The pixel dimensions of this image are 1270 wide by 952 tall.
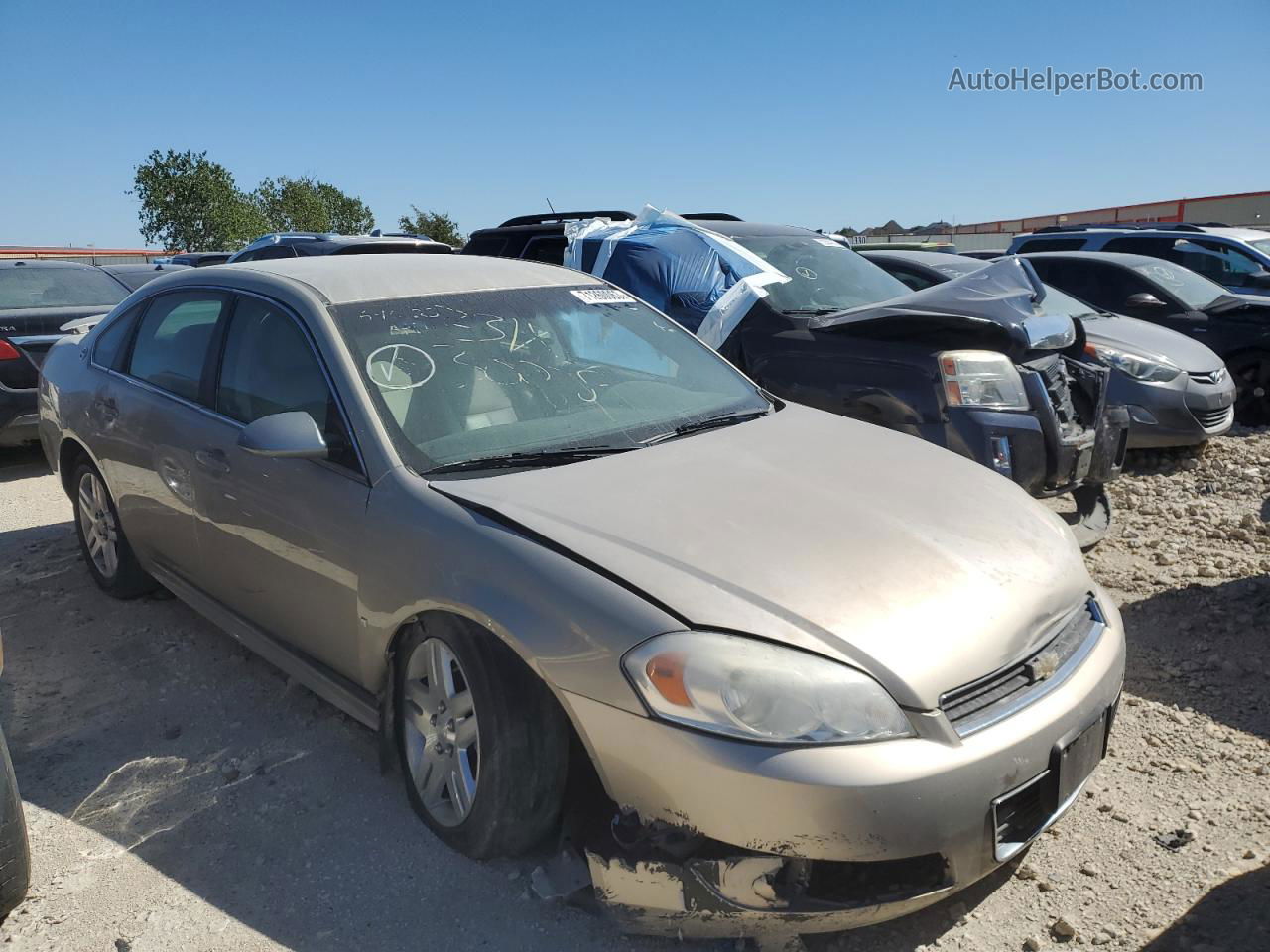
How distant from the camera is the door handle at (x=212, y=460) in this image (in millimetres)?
3424

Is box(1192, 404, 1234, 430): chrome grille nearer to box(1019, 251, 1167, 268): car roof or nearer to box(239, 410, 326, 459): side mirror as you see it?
box(1019, 251, 1167, 268): car roof

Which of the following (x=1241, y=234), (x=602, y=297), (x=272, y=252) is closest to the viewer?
(x=602, y=297)

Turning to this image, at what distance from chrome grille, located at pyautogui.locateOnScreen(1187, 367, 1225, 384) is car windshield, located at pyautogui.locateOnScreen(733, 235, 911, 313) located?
89.1 inches

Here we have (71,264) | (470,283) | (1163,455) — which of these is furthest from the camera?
(71,264)

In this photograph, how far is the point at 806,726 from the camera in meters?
2.08

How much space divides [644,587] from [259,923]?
A: 133cm

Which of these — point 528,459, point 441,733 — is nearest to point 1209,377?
point 528,459

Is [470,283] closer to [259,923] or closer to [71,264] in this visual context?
[259,923]

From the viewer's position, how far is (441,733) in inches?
106

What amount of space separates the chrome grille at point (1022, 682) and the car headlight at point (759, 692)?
0.53 feet

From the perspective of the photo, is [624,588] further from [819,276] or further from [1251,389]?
[1251,389]

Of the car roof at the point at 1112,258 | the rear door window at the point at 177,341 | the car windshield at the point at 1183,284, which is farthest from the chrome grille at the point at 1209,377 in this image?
the rear door window at the point at 177,341

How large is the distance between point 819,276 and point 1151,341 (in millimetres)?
2781

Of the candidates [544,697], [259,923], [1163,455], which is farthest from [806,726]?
[1163,455]
